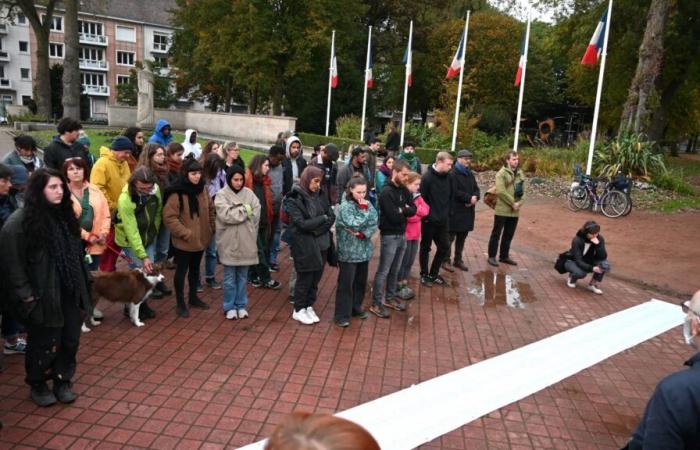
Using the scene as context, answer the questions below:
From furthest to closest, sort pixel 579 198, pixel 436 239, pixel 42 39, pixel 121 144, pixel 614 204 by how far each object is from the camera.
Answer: pixel 42 39
pixel 579 198
pixel 614 204
pixel 436 239
pixel 121 144

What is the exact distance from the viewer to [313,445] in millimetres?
1233

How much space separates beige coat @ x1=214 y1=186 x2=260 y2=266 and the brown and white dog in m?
0.79

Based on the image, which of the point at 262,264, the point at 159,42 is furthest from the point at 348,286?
the point at 159,42

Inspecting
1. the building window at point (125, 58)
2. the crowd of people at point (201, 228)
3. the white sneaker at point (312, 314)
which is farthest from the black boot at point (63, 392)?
the building window at point (125, 58)

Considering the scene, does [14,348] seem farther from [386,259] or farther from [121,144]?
[386,259]

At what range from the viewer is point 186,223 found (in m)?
5.75

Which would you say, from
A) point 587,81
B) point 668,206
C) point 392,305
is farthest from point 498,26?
point 392,305

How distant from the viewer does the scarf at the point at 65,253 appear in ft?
12.5

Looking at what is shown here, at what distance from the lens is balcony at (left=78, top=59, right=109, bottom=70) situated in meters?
64.2

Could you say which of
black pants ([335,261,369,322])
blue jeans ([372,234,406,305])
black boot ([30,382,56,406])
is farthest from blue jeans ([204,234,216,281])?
black boot ([30,382,56,406])

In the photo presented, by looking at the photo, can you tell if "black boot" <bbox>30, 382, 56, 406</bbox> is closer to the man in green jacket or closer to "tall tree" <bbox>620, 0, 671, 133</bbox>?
the man in green jacket

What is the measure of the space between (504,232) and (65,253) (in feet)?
23.5

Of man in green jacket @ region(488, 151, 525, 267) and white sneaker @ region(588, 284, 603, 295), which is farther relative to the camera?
man in green jacket @ region(488, 151, 525, 267)

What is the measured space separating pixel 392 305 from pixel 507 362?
1.80 metres
